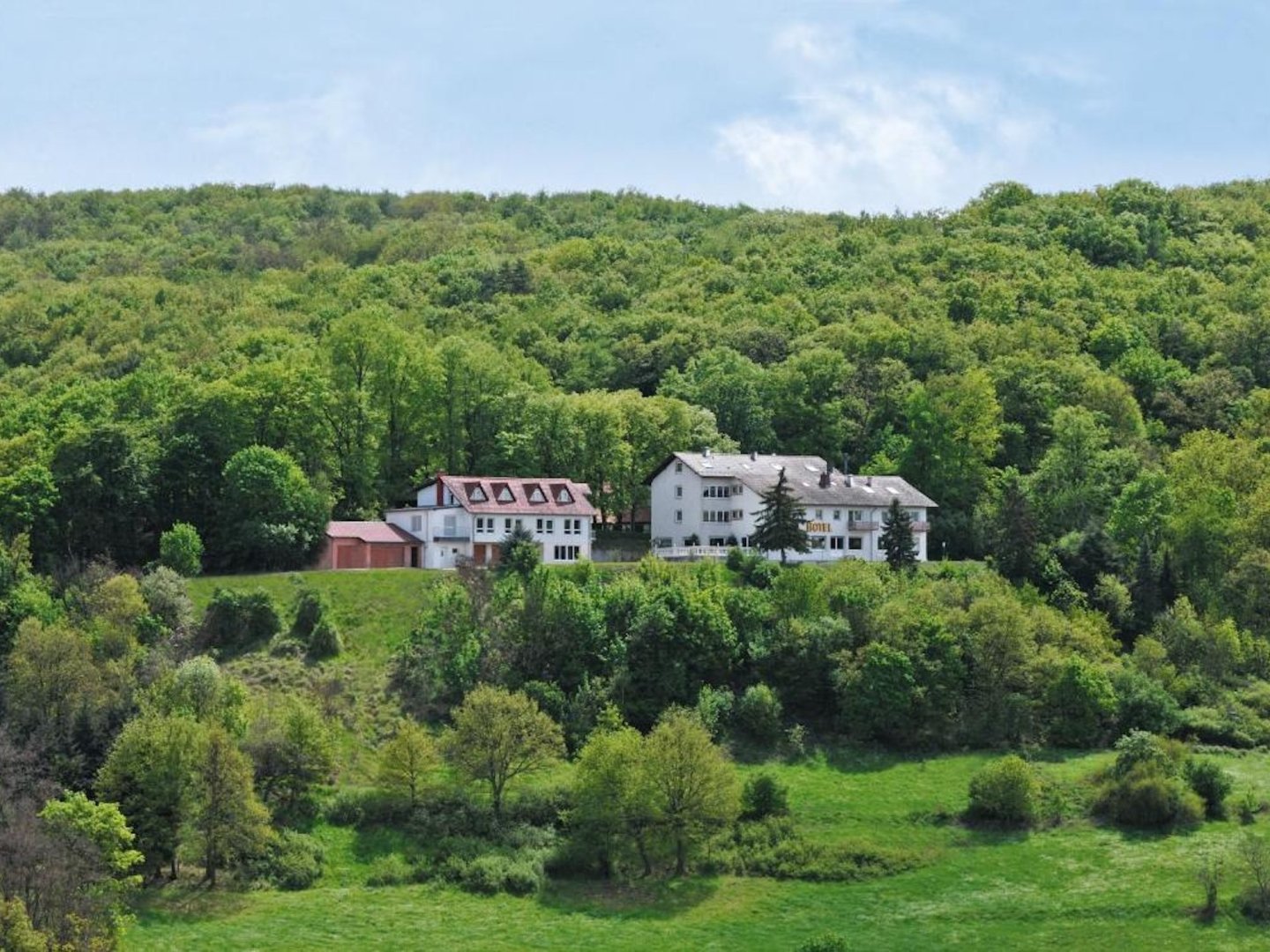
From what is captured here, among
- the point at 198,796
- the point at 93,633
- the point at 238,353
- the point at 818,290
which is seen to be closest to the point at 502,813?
the point at 198,796

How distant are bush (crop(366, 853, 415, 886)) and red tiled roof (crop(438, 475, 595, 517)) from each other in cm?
2608

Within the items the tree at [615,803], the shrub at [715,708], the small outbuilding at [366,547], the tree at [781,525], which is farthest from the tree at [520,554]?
the tree at [615,803]

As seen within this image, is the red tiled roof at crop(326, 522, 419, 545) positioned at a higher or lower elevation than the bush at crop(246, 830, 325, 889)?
higher

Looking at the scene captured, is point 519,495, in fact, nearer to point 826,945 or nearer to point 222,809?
point 222,809

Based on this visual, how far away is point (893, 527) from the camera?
3669 inches

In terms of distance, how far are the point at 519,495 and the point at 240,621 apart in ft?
57.0

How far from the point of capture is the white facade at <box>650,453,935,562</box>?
3792 inches

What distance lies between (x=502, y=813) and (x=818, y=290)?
83.0 metres

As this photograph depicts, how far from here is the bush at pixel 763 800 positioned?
71.1 m

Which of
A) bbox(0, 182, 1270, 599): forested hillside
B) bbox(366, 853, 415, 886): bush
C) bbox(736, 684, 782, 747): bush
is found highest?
bbox(0, 182, 1270, 599): forested hillside

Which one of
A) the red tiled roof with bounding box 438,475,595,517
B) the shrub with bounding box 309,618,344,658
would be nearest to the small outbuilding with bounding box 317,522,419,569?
the red tiled roof with bounding box 438,475,595,517

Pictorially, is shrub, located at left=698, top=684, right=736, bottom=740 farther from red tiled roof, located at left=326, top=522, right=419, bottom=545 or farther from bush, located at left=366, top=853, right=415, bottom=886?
red tiled roof, located at left=326, top=522, right=419, bottom=545

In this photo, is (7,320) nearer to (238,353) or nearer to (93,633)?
(238,353)

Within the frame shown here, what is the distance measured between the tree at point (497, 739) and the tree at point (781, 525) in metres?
23.5
